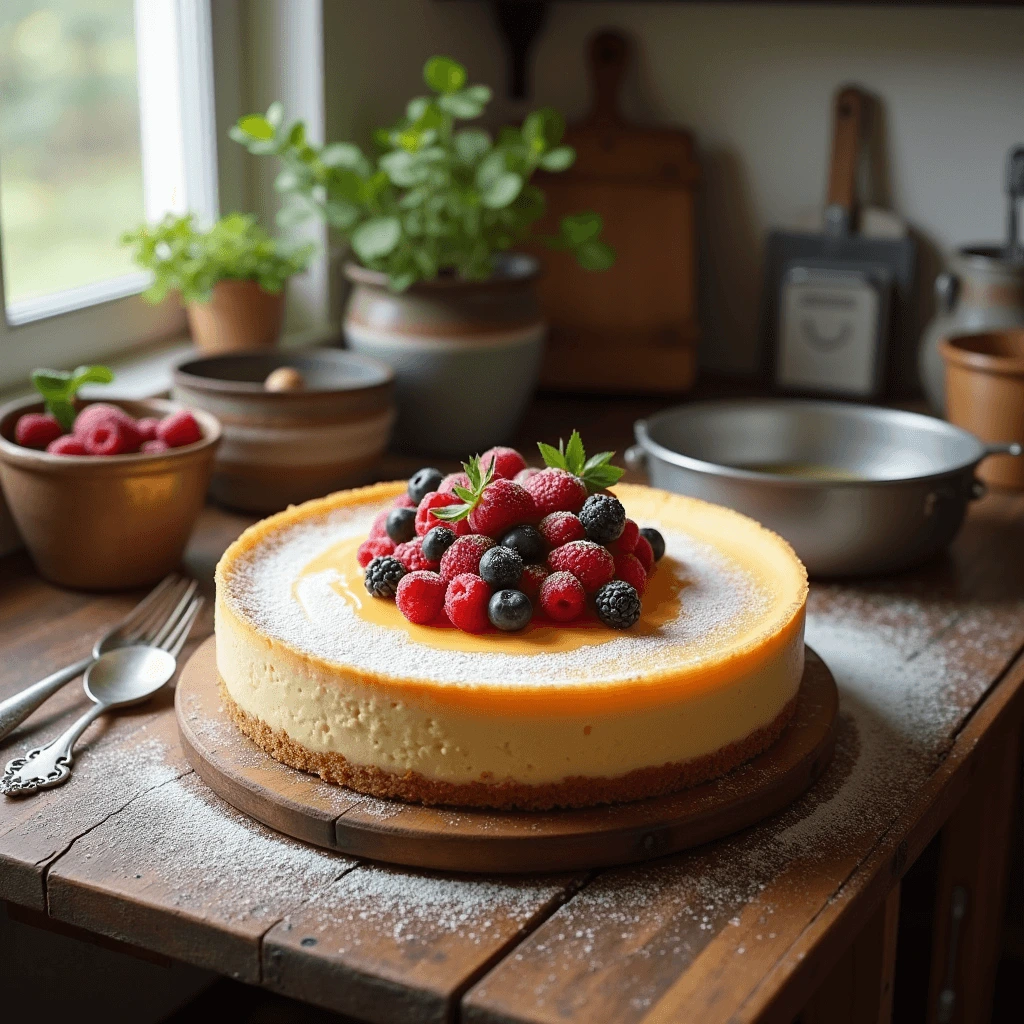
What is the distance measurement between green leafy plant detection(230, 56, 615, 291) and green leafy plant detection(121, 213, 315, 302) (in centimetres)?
7

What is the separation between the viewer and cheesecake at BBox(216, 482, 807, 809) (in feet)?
3.54

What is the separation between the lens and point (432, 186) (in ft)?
6.54

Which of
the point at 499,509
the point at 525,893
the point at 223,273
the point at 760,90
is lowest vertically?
the point at 525,893

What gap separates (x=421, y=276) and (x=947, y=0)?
1016 mm

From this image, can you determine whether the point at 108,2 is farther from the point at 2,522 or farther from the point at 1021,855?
the point at 1021,855

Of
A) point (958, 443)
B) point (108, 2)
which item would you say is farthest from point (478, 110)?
point (958, 443)

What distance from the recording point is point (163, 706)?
134cm

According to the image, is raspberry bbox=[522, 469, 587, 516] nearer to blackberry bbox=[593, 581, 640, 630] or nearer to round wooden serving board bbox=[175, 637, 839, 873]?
blackberry bbox=[593, 581, 640, 630]

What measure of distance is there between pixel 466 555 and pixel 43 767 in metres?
0.41

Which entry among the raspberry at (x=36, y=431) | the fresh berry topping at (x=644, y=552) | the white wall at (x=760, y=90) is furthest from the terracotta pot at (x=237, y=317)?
the fresh berry topping at (x=644, y=552)

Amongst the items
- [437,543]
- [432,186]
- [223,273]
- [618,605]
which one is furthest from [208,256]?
[618,605]

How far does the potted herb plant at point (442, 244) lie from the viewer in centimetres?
198

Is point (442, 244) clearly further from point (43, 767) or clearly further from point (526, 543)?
point (43, 767)

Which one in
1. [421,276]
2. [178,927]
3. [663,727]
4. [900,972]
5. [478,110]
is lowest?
[900,972]
